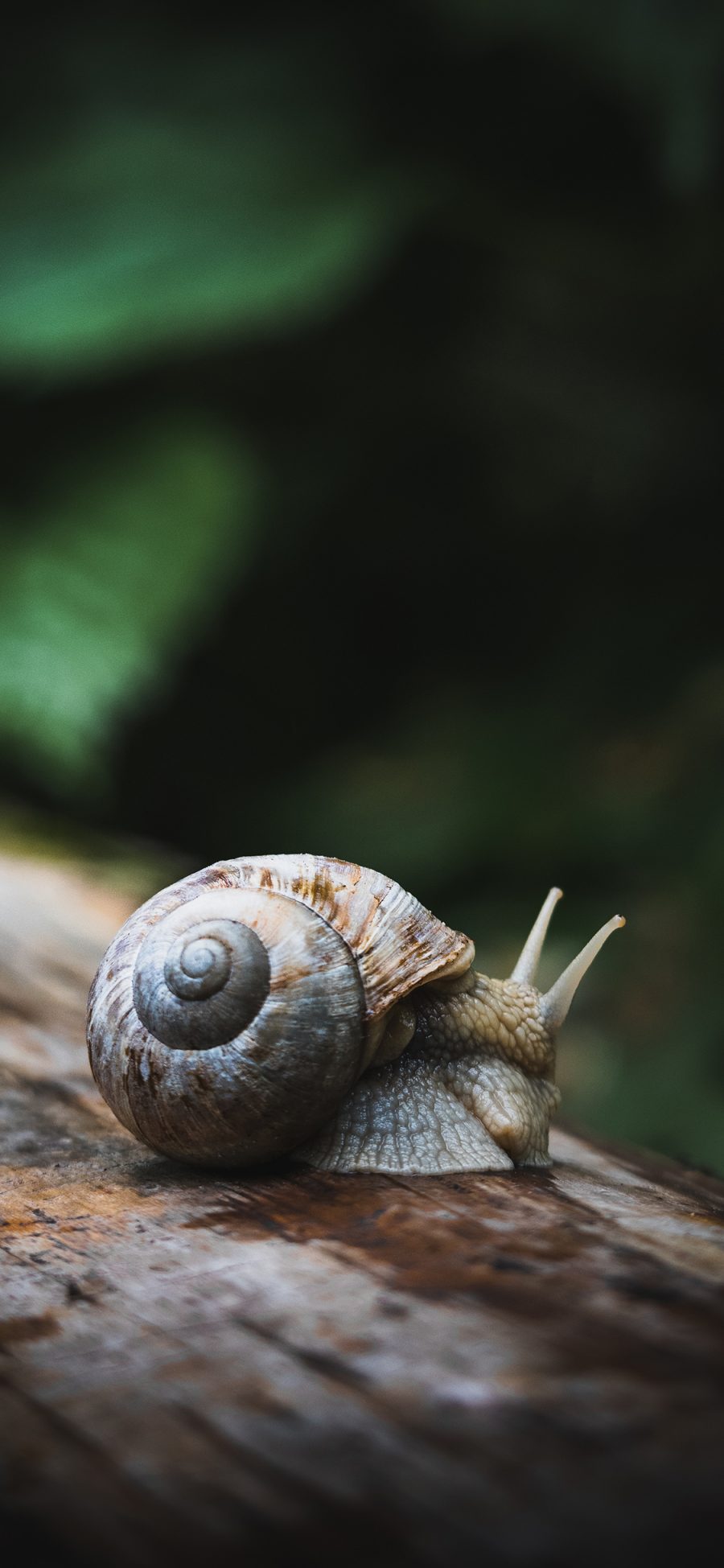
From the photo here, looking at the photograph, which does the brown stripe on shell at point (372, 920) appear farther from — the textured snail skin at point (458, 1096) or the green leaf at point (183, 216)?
the green leaf at point (183, 216)

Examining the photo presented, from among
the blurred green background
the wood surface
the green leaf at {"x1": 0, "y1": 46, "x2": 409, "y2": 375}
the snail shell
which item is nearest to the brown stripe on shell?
the snail shell

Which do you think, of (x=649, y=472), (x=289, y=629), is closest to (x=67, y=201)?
(x=289, y=629)

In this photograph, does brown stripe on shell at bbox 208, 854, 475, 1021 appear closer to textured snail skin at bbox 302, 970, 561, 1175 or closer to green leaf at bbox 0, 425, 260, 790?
textured snail skin at bbox 302, 970, 561, 1175

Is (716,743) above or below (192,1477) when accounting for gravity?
above

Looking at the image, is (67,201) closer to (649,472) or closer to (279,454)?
(279,454)

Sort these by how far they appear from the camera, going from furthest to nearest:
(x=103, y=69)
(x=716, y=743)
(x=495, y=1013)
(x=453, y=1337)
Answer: (x=103, y=69), (x=716, y=743), (x=495, y=1013), (x=453, y=1337)

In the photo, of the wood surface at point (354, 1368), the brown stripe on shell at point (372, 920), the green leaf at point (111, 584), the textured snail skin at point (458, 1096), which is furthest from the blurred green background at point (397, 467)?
the wood surface at point (354, 1368)

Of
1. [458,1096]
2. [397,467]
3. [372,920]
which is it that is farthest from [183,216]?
[458,1096]
